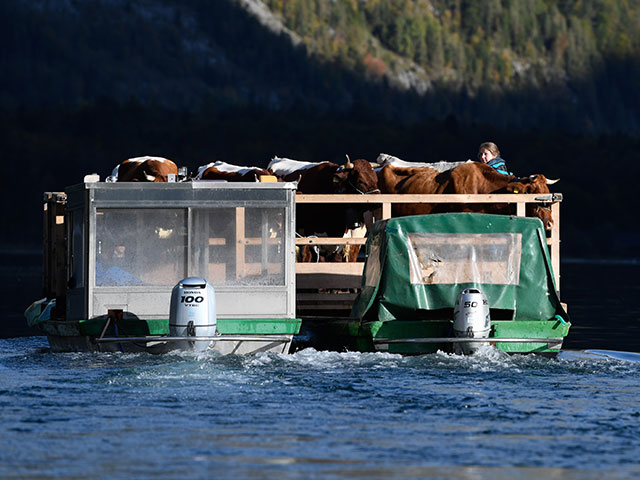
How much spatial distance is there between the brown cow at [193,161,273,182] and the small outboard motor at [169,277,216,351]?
12.6ft

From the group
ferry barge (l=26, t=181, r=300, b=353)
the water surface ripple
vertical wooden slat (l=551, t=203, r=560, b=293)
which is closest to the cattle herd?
vertical wooden slat (l=551, t=203, r=560, b=293)

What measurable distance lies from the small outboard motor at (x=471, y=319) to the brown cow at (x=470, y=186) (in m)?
3.47

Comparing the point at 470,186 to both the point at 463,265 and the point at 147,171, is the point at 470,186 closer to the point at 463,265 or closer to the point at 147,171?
the point at 463,265

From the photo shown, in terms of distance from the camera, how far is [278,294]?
58.6ft

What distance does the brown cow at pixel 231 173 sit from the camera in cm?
2123

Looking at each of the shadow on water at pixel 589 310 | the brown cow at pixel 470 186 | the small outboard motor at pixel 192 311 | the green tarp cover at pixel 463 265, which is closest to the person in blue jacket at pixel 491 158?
the brown cow at pixel 470 186

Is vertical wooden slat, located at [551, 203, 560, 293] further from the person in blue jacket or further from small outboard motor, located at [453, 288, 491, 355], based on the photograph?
small outboard motor, located at [453, 288, 491, 355]

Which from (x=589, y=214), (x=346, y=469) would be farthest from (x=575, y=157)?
(x=346, y=469)

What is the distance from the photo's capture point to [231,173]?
22062 mm

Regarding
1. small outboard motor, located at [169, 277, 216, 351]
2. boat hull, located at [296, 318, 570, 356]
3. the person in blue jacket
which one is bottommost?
boat hull, located at [296, 318, 570, 356]

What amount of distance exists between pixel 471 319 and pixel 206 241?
3759mm

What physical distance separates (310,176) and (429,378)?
6.69 m

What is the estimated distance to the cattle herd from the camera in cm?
2064

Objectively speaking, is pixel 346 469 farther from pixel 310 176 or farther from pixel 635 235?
pixel 635 235
